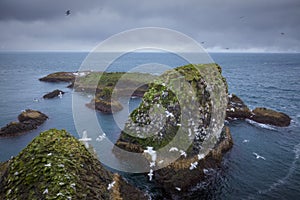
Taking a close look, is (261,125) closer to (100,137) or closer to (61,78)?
(100,137)

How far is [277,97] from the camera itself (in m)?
73.6

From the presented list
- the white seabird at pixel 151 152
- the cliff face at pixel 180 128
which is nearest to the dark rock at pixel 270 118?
the cliff face at pixel 180 128

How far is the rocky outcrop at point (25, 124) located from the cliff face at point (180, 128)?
20433mm

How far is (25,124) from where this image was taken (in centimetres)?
4100

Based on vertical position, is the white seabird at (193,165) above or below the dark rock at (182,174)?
above

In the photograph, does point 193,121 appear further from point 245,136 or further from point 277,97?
point 277,97

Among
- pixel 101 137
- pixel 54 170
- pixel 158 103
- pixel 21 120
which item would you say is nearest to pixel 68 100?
pixel 21 120

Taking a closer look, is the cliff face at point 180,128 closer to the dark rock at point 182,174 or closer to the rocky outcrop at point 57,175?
the dark rock at point 182,174

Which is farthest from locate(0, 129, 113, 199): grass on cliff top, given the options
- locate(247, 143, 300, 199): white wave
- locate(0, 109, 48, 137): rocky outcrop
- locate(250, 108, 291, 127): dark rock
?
→ locate(250, 108, 291, 127): dark rock

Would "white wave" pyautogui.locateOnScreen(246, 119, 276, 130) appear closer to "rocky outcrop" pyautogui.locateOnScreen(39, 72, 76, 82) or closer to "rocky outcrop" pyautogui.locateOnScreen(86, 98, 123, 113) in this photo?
"rocky outcrop" pyautogui.locateOnScreen(86, 98, 123, 113)

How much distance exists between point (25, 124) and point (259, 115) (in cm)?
4810

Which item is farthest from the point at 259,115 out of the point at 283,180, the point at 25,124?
the point at 25,124

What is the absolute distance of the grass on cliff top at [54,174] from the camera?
49.3 ft

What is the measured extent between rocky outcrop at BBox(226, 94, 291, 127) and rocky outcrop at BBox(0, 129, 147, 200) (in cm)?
3512
